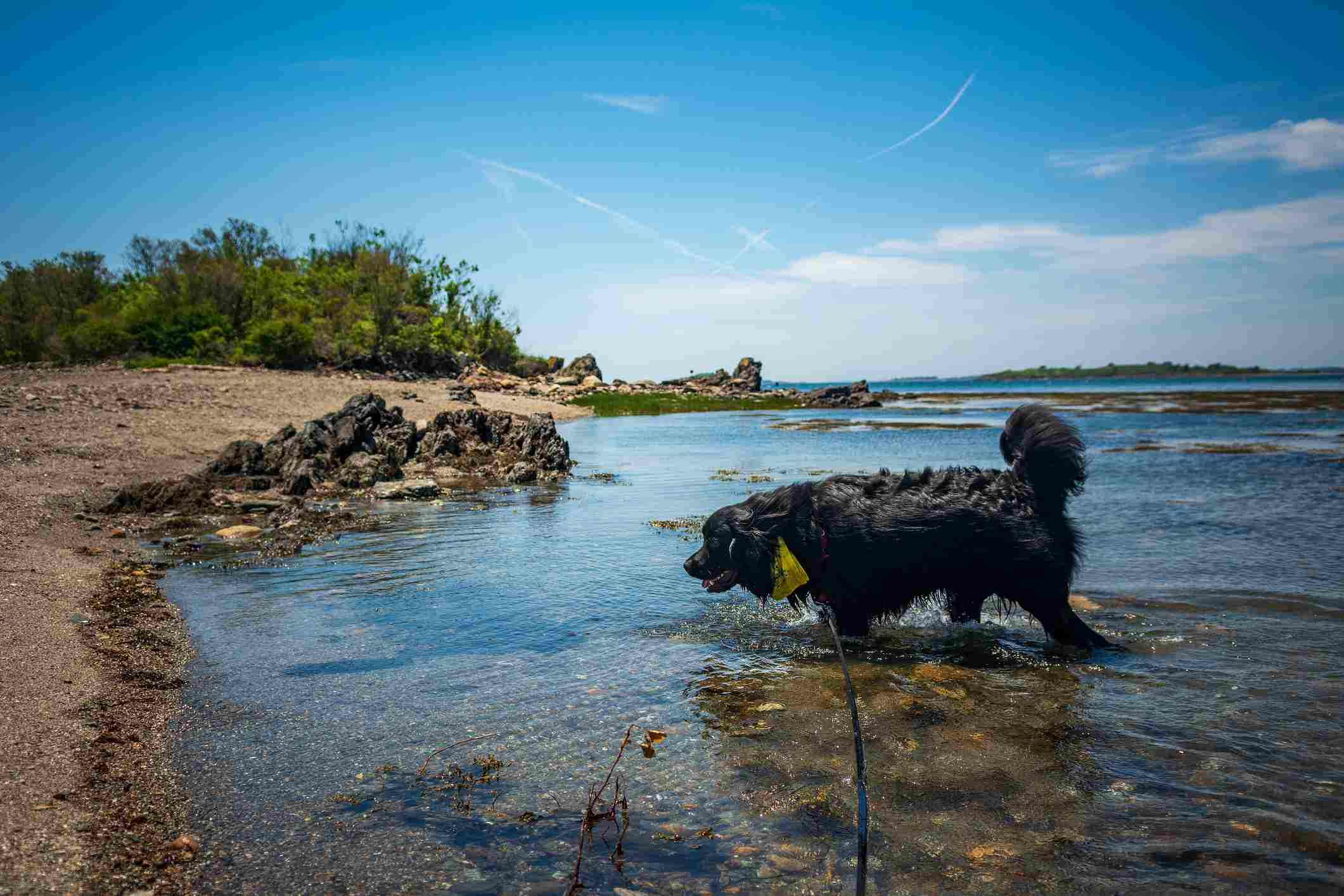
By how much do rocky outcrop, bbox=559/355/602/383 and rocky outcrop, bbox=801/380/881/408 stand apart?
18905mm

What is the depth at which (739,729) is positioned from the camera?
461 centimetres

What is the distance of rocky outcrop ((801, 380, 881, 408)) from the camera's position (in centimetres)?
6203

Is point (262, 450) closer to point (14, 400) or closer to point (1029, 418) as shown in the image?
point (14, 400)

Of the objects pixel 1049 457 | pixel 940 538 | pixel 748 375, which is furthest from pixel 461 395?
pixel 748 375

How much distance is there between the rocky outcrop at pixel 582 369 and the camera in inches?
2459

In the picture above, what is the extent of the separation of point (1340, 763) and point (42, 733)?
7147 mm

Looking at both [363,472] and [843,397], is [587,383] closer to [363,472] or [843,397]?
[843,397]

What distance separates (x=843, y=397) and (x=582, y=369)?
2341cm

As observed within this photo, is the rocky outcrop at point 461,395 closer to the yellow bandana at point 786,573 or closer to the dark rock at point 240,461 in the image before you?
the dark rock at point 240,461

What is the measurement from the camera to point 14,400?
17234mm

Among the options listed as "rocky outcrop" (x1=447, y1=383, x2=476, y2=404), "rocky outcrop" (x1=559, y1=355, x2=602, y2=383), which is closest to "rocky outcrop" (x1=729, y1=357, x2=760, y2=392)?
"rocky outcrop" (x1=559, y1=355, x2=602, y2=383)

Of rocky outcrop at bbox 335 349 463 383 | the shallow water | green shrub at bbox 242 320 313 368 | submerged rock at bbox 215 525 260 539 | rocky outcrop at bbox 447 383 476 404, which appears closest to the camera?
the shallow water

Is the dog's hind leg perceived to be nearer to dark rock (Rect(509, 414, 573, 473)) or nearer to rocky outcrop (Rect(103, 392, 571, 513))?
rocky outcrop (Rect(103, 392, 571, 513))

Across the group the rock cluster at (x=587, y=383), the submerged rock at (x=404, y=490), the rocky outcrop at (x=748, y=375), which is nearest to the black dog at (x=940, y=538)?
the submerged rock at (x=404, y=490)
